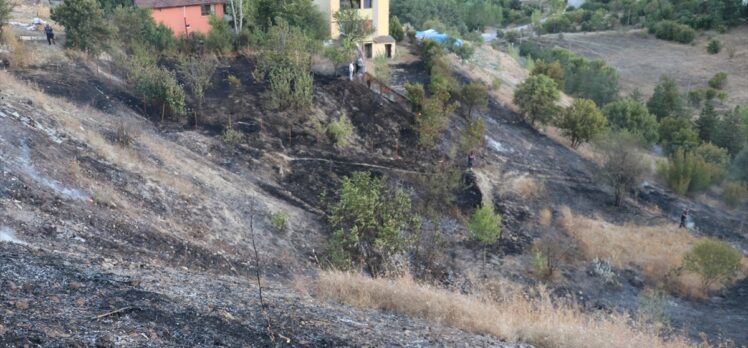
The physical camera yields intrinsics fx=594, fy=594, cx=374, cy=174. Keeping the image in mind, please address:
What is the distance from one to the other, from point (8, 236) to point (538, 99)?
74.8 ft

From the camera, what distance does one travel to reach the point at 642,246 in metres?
17.7

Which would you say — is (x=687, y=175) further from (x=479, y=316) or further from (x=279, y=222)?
(x=479, y=316)

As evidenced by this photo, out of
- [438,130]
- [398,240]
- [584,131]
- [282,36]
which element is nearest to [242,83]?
[282,36]

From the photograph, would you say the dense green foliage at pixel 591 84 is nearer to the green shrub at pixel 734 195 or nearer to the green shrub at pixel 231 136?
the green shrub at pixel 734 195

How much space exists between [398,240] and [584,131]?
1509cm

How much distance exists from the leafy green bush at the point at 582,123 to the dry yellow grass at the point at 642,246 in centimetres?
693

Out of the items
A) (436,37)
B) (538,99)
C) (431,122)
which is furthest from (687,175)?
(436,37)

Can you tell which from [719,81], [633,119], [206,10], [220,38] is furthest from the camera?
[719,81]

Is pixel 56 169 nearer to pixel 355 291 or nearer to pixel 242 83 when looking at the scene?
pixel 355 291

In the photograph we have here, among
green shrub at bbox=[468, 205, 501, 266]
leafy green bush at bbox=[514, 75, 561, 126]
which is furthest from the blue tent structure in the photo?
green shrub at bbox=[468, 205, 501, 266]

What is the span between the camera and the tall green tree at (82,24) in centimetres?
2016

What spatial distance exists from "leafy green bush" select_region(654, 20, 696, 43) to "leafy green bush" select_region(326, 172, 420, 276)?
61184 mm

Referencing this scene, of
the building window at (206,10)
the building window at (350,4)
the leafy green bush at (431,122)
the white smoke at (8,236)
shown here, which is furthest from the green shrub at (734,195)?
the white smoke at (8,236)

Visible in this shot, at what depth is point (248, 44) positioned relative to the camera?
24812mm
